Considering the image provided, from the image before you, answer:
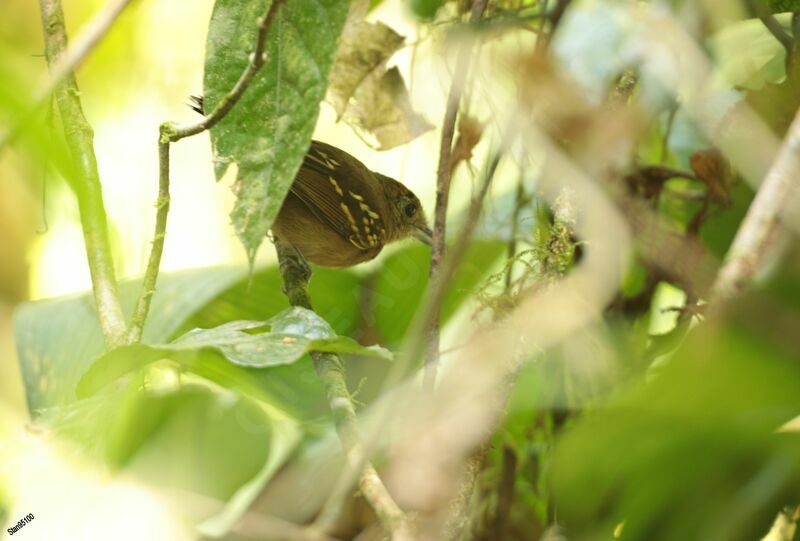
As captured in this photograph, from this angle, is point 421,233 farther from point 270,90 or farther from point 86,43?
point 86,43

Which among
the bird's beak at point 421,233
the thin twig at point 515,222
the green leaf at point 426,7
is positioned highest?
the green leaf at point 426,7

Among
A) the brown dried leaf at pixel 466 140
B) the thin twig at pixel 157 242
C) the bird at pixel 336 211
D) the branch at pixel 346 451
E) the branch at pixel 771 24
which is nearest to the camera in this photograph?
the branch at pixel 346 451

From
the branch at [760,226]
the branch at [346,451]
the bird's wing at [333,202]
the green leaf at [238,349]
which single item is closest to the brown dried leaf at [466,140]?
Result: the branch at [346,451]

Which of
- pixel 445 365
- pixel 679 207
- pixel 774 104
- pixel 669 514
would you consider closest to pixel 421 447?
pixel 669 514

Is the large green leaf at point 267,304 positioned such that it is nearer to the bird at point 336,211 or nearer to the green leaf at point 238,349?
the bird at point 336,211

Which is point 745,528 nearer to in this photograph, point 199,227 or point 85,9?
point 199,227
